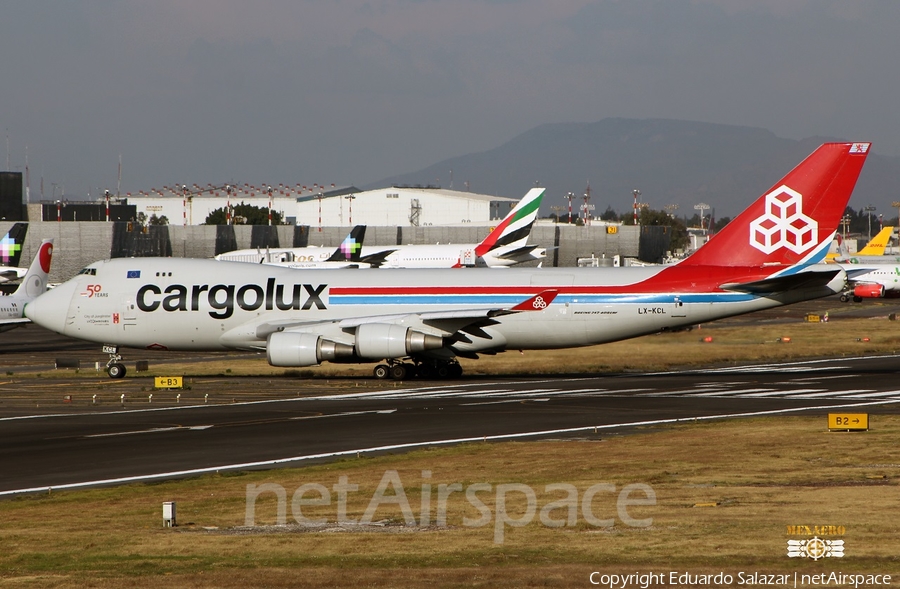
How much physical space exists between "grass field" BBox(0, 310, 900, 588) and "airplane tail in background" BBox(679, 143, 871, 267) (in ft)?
53.1

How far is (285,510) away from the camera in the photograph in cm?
1591

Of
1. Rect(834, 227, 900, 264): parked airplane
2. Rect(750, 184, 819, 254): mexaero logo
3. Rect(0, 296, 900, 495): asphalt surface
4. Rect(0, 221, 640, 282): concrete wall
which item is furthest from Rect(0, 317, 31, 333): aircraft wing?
Rect(834, 227, 900, 264): parked airplane

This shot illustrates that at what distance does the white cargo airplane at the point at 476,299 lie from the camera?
39562 mm

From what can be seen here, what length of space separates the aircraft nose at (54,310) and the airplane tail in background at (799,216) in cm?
2519

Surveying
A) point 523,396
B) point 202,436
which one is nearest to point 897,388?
point 523,396

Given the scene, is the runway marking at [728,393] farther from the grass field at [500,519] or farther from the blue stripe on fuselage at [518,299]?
the grass field at [500,519]

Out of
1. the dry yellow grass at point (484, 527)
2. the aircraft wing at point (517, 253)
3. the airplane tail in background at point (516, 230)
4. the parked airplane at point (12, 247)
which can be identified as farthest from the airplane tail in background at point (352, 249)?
the dry yellow grass at point (484, 527)

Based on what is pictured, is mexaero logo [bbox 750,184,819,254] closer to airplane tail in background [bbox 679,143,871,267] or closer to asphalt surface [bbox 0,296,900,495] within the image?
airplane tail in background [bbox 679,143,871,267]

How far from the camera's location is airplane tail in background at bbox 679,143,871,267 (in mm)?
39719

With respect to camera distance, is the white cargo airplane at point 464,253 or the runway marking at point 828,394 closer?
the runway marking at point 828,394

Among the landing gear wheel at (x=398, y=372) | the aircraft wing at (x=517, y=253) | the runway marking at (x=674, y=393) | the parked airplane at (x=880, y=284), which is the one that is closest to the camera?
the runway marking at (x=674, y=393)

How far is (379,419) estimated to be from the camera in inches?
1122

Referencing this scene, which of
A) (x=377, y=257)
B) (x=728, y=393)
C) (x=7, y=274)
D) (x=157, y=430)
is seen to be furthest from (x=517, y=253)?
(x=157, y=430)

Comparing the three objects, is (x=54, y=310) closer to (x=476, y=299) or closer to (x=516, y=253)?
(x=476, y=299)
